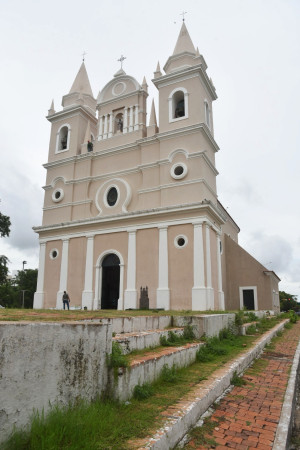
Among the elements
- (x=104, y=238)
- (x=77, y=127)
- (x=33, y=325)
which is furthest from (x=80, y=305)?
(x=33, y=325)

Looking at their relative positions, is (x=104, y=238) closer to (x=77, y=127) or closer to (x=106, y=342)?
(x=77, y=127)

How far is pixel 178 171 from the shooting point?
1805 centimetres

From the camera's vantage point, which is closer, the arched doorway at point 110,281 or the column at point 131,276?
the column at point 131,276

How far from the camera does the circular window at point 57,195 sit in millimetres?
21312

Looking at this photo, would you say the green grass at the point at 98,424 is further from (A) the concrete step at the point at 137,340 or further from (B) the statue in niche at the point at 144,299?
(B) the statue in niche at the point at 144,299

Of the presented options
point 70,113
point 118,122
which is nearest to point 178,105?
point 118,122

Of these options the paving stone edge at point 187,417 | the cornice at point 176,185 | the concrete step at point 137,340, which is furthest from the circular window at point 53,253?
the paving stone edge at point 187,417

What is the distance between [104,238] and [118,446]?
16.8m

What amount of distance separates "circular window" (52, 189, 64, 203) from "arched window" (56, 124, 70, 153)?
319 cm

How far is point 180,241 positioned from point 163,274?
6.27 ft

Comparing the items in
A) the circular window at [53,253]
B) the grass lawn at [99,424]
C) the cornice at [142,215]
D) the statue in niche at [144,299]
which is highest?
the cornice at [142,215]

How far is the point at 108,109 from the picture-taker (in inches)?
873

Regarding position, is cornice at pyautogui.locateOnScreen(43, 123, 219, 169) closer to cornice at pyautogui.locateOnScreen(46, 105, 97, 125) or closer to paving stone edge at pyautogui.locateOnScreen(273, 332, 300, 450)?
cornice at pyautogui.locateOnScreen(46, 105, 97, 125)

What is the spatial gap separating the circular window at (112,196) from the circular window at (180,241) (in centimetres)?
497
